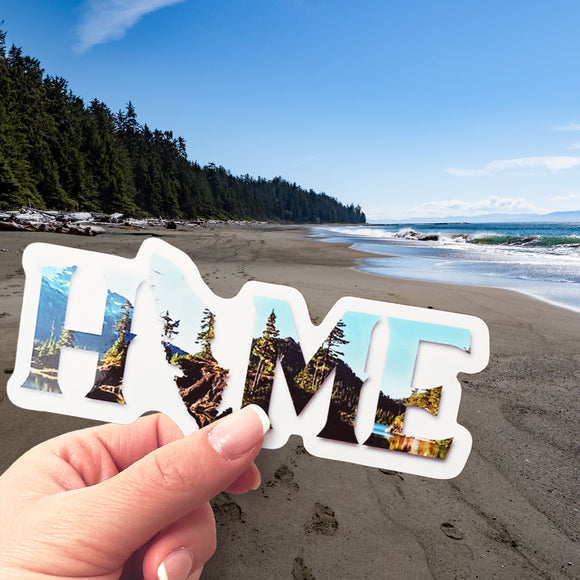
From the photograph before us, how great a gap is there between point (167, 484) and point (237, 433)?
21 cm

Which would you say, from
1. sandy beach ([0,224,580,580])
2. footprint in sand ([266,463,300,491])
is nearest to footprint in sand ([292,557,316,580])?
sandy beach ([0,224,580,580])

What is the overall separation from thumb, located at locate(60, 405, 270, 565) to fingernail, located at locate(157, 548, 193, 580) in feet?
0.29

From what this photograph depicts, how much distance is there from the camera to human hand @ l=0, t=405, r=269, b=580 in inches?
30.2

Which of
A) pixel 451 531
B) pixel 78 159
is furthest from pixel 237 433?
pixel 78 159

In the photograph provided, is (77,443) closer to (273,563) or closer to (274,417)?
(274,417)

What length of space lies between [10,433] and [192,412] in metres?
1.35

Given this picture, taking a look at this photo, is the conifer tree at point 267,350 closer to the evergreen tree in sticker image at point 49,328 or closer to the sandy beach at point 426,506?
the evergreen tree in sticker image at point 49,328

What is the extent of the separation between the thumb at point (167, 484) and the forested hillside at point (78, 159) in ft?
78.3

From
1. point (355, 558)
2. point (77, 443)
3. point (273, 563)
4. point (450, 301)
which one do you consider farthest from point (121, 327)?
point (450, 301)

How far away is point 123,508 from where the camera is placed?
2.68ft

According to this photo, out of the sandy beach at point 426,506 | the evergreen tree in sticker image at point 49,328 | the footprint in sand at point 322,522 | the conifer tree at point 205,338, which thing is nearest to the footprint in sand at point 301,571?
the sandy beach at point 426,506

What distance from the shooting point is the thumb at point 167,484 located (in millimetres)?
808

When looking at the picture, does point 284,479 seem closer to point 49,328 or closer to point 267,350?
point 267,350

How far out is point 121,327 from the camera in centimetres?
99
